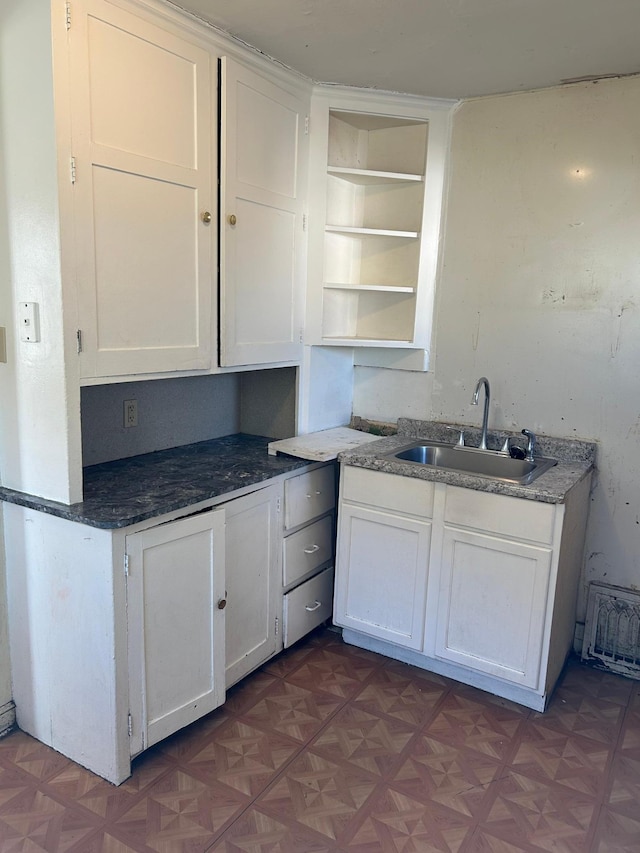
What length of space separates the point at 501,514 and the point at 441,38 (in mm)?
1605

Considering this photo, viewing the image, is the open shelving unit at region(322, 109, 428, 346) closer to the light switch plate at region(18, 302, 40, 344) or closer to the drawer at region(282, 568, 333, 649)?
the drawer at region(282, 568, 333, 649)

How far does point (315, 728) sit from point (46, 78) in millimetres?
2129

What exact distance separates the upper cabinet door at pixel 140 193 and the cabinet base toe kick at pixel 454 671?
4.46 ft

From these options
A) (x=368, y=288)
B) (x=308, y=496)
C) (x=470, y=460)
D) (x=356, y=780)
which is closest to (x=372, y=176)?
(x=368, y=288)

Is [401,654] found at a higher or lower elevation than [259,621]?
lower

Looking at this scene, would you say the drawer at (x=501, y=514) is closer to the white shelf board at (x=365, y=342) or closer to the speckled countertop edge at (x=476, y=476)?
the speckled countertop edge at (x=476, y=476)

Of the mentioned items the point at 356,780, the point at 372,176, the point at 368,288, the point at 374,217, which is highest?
the point at 372,176

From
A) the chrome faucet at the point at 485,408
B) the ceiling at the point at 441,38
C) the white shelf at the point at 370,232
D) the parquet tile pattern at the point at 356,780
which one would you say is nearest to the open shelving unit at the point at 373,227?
the white shelf at the point at 370,232

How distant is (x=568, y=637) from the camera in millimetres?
2559

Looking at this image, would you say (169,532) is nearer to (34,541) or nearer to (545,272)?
(34,541)

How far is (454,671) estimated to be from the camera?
2.46 metres

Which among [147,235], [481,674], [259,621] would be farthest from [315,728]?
[147,235]

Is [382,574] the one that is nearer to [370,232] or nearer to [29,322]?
[370,232]

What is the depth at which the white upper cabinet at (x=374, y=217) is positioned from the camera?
2662mm
